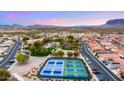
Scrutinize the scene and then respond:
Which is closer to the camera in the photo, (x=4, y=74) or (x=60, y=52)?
(x=4, y=74)

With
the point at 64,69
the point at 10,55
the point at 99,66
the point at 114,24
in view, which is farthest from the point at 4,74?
the point at 114,24

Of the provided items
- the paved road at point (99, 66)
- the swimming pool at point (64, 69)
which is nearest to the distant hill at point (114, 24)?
the paved road at point (99, 66)

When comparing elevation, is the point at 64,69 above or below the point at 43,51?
below

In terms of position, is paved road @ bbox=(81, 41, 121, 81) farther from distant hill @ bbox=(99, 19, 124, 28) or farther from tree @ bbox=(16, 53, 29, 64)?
tree @ bbox=(16, 53, 29, 64)

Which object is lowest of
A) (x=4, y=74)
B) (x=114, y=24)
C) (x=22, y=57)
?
(x=4, y=74)

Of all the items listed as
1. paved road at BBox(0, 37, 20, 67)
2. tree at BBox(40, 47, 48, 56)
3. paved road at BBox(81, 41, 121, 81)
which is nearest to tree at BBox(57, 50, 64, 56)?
tree at BBox(40, 47, 48, 56)

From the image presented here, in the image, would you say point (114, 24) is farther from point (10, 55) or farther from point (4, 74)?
point (4, 74)

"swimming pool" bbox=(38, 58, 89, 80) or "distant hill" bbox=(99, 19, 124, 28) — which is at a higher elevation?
"distant hill" bbox=(99, 19, 124, 28)
